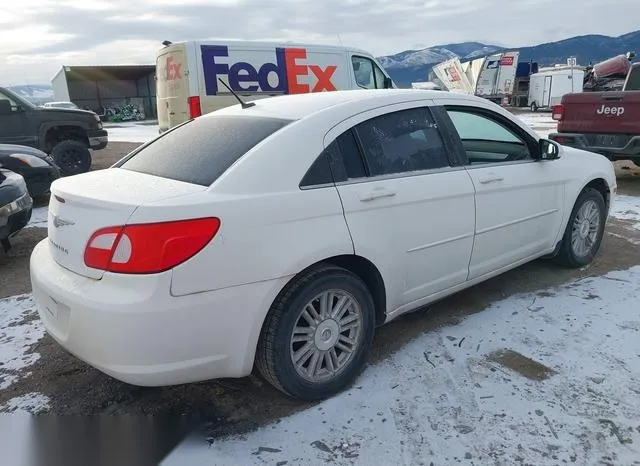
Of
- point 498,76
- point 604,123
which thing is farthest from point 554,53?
point 604,123

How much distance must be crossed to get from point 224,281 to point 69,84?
43534 millimetres

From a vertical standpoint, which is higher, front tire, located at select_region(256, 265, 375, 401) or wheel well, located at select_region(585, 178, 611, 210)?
wheel well, located at select_region(585, 178, 611, 210)

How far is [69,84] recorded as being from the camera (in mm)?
39875

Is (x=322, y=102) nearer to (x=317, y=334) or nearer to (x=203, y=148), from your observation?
(x=203, y=148)

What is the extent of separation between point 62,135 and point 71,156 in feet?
1.72

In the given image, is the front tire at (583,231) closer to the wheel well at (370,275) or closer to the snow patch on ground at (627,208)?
the snow patch on ground at (627,208)

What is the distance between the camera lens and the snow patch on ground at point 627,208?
620 cm

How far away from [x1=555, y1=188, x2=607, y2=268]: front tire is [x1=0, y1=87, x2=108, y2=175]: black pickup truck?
901 centimetres

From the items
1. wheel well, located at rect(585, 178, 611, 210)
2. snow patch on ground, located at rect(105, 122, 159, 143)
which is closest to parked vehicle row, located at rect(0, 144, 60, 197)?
wheel well, located at rect(585, 178, 611, 210)

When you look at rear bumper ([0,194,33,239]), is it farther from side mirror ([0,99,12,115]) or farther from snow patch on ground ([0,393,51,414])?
side mirror ([0,99,12,115])

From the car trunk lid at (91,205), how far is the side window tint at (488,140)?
2101 mm

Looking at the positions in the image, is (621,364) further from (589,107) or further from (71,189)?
(589,107)

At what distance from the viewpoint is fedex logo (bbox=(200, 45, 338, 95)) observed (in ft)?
31.0

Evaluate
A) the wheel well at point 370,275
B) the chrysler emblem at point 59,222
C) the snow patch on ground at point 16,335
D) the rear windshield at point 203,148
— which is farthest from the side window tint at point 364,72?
the chrysler emblem at point 59,222
